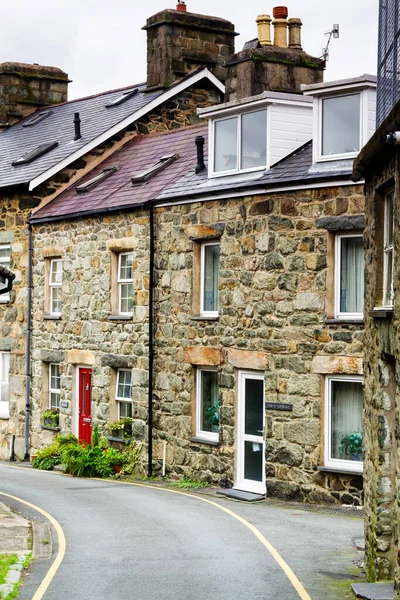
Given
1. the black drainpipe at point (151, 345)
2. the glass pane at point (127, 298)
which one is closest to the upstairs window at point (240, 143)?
the black drainpipe at point (151, 345)

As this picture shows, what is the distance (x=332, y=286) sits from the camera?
19375 mm

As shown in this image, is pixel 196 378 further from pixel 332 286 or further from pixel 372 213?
pixel 372 213

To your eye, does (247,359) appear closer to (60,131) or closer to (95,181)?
(95,181)

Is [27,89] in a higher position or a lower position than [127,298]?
higher

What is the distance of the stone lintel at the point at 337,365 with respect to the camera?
18.7m

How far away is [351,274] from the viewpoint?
1927cm

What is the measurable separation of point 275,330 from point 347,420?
7.28 feet

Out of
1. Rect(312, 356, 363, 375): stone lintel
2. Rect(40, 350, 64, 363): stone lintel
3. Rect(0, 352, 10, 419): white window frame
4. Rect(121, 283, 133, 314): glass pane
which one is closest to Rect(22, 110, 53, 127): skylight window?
Rect(0, 352, 10, 419): white window frame

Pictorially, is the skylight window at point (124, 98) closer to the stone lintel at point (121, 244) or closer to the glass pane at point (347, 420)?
the stone lintel at point (121, 244)

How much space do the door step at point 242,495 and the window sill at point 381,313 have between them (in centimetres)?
821

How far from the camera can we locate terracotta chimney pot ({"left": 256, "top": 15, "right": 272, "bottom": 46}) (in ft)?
77.2

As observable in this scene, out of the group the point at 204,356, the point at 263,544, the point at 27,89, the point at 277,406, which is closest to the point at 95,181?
the point at 204,356

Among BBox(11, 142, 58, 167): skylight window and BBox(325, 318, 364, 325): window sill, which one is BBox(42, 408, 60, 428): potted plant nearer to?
BBox(11, 142, 58, 167): skylight window

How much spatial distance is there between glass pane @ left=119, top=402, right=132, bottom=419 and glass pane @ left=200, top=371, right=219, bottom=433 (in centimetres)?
272
